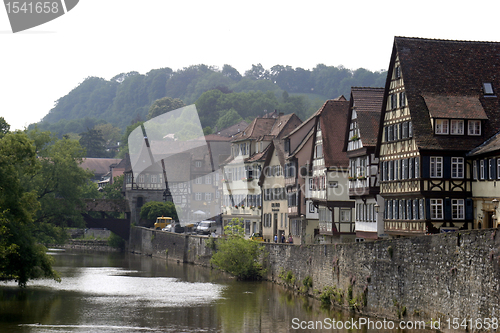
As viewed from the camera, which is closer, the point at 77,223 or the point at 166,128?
the point at 77,223

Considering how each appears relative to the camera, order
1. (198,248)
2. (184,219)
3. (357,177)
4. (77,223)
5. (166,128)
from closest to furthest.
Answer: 1. (357,177)
2. (198,248)
3. (77,223)
4. (184,219)
5. (166,128)

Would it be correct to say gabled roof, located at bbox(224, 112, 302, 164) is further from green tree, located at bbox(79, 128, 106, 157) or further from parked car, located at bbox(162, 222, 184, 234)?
green tree, located at bbox(79, 128, 106, 157)

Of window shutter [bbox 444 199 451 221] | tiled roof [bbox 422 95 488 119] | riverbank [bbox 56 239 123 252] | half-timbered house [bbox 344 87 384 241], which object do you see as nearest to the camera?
window shutter [bbox 444 199 451 221]

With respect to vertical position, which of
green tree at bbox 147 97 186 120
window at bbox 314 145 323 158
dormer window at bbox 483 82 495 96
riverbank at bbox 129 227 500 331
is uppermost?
green tree at bbox 147 97 186 120

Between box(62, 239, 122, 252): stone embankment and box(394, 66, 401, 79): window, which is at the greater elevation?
box(394, 66, 401, 79): window

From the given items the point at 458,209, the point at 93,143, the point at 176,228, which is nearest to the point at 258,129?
the point at 176,228

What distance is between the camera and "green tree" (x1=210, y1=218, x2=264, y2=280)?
49219mm

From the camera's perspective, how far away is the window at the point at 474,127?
35.1 m

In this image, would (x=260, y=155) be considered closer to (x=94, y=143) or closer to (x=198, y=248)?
(x=198, y=248)

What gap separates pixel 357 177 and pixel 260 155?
24.3 meters

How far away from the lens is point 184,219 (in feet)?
293

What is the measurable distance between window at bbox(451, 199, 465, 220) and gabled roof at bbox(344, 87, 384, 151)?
7.54 meters

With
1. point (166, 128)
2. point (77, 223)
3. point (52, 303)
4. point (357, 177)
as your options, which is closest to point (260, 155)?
point (77, 223)

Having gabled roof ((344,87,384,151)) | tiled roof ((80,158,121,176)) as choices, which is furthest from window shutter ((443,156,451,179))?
tiled roof ((80,158,121,176))
